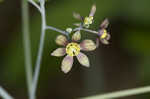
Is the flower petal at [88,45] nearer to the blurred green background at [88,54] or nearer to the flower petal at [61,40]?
the flower petal at [61,40]

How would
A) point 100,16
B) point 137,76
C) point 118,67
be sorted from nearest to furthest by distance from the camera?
1. point 100,16
2. point 137,76
3. point 118,67

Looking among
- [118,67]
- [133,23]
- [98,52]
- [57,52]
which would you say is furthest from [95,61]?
[57,52]

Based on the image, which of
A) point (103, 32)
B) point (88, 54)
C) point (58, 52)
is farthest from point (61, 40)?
point (88, 54)

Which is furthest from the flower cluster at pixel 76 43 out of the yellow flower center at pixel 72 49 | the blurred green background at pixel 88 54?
the blurred green background at pixel 88 54

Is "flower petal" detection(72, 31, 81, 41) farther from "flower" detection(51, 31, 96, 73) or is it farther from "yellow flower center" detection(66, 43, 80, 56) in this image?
"yellow flower center" detection(66, 43, 80, 56)

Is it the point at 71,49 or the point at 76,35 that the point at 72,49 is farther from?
the point at 76,35

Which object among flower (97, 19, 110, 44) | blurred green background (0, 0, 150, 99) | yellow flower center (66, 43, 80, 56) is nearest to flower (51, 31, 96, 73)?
yellow flower center (66, 43, 80, 56)

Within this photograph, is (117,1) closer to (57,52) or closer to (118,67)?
(118,67)
